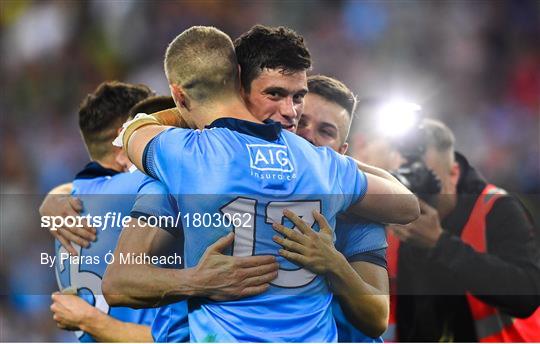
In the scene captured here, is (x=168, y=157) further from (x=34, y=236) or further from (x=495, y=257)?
(x=34, y=236)

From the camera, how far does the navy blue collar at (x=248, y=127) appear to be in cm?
247

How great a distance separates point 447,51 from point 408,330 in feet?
9.43

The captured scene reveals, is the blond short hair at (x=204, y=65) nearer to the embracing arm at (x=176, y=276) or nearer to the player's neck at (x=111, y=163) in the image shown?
the embracing arm at (x=176, y=276)

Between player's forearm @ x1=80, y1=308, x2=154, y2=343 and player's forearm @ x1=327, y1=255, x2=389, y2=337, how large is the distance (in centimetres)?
77

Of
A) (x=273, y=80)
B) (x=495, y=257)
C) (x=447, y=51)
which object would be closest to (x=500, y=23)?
(x=447, y=51)

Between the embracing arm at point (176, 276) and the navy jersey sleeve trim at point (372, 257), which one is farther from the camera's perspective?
the navy jersey sleeve trim at point (372, 257)

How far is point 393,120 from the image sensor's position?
3.92m

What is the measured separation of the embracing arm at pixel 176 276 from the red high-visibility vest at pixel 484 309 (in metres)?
1.22

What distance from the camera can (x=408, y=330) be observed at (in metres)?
3.77

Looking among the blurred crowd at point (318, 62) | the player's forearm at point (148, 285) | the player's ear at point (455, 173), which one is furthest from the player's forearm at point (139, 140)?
the blurred crowd at point (318, 62)

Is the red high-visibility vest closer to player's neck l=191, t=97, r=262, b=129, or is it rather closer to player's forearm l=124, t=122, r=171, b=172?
player's neck l=191, t=97, r=262, b=129

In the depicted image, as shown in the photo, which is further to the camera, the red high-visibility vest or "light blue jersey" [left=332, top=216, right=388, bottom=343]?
the red high-visibility vest

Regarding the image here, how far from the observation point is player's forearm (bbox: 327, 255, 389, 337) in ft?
8.52

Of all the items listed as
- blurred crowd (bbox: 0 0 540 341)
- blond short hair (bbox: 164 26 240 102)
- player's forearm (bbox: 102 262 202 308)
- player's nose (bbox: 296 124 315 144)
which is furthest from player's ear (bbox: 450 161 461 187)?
player's forearm (bbox: 102 262 202 308)
